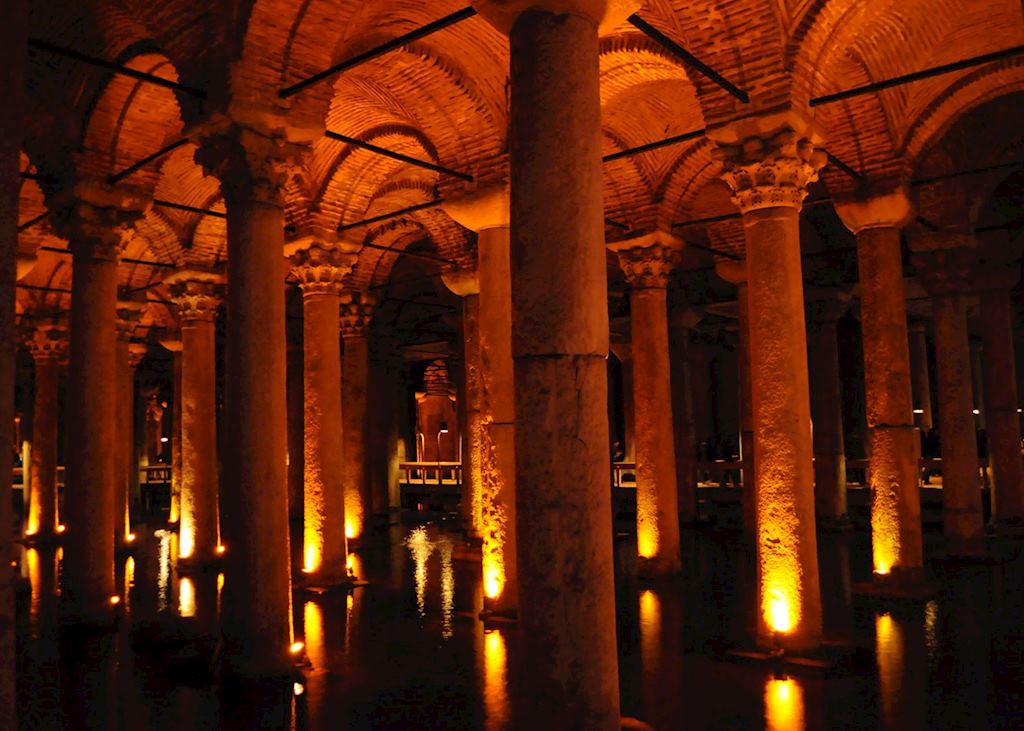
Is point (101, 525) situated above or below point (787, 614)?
above

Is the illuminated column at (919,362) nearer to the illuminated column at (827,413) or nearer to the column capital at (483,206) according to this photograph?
the illuminated column at (827,413)

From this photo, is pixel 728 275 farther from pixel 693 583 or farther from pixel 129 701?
pixel 129 701

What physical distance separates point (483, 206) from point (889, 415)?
5.18 metres

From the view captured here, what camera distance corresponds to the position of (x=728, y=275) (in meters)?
14.0

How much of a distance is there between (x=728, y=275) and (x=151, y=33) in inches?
376

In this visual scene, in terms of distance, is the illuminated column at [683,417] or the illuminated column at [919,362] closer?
the illuminated column at [683,417]

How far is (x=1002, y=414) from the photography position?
46.8 ft

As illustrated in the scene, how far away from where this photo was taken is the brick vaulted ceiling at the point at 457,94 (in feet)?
23.6

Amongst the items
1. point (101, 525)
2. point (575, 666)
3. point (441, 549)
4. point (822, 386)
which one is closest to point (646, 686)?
point (575, 666)

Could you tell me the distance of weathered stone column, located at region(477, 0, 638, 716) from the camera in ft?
13.0

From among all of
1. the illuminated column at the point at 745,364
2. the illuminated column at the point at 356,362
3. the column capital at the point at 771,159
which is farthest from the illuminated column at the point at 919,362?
the column capital at the point at 771,159

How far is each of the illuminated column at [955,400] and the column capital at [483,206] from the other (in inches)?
280

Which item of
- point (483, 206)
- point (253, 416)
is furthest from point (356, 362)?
point (253, 416)

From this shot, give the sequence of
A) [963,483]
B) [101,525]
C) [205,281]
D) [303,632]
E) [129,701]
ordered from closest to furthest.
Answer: [129,701] < [303,632] < [101,525] < [963,483] < [205,281]
